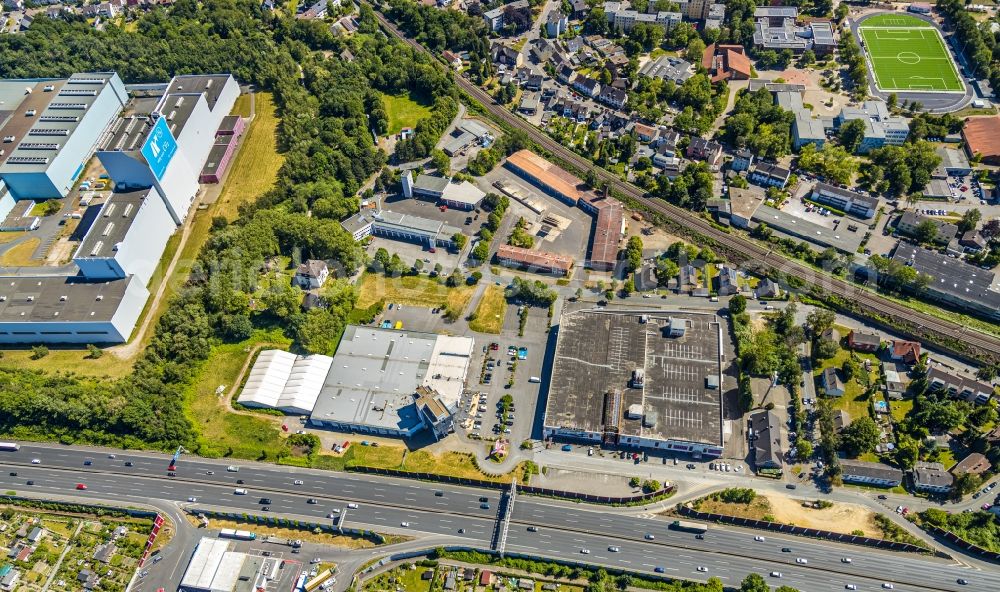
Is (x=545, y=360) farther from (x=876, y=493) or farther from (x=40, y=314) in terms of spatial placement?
(x=40, y=314)

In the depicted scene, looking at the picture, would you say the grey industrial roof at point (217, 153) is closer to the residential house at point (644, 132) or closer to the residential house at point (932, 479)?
the residential house at point (644, 132)

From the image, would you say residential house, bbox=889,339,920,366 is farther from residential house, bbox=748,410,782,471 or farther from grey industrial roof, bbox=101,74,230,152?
grey industrial roof, bbox=101,74,230,152

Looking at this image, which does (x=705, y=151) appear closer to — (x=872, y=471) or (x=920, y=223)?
(x=920, y=223)

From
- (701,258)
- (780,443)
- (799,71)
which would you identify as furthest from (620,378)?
(799,71)

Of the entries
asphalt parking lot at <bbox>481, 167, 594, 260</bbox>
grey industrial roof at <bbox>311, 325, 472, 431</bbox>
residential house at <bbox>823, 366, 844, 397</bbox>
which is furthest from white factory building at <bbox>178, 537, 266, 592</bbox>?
residential house at <bbox>823, 366, 844, 397</bbox>

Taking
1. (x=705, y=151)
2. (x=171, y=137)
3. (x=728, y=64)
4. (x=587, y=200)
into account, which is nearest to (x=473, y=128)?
(x=587, y=200)

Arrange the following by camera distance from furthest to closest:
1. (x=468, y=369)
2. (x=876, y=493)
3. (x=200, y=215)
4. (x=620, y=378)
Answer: (x=200, y=215), (x=468, y=369), (x=620, y=378), (x=876, y=493)

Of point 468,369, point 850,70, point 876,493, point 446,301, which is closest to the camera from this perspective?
point 876,493
